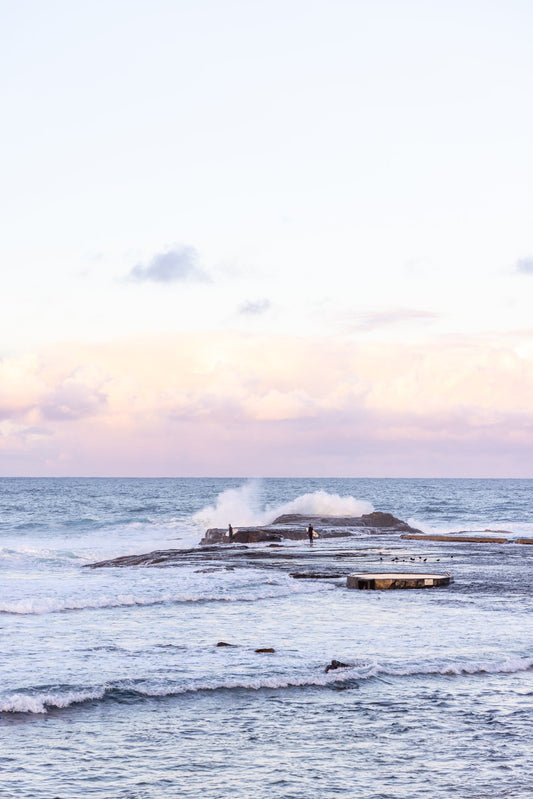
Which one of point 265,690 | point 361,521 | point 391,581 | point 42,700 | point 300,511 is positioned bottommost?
point 300,511

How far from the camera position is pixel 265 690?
1460cm

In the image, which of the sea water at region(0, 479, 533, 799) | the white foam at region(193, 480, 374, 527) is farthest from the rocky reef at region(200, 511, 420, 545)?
the sea water at region(0, 479, 533, 799)

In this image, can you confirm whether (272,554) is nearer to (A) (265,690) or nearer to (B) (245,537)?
(B) (245,537)

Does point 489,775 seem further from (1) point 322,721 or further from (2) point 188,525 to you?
(2) point 188,525

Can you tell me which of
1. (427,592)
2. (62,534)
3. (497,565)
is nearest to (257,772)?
(427,592)

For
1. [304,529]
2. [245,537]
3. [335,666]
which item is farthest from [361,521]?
[335,666]

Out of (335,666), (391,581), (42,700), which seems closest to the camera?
(42,700)

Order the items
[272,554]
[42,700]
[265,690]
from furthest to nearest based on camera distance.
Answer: [272,554] < [265,690] < [42,700]

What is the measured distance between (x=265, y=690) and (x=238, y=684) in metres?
0.49

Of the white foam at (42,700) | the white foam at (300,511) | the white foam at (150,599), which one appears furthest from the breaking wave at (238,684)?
the white foam at (300,511)

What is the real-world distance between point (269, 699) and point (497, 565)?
24.4 metres

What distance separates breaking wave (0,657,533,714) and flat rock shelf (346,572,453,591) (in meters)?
11.5

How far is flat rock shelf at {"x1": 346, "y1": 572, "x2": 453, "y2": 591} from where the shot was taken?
2777 centimetres

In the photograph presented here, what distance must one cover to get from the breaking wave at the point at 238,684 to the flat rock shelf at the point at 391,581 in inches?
452
